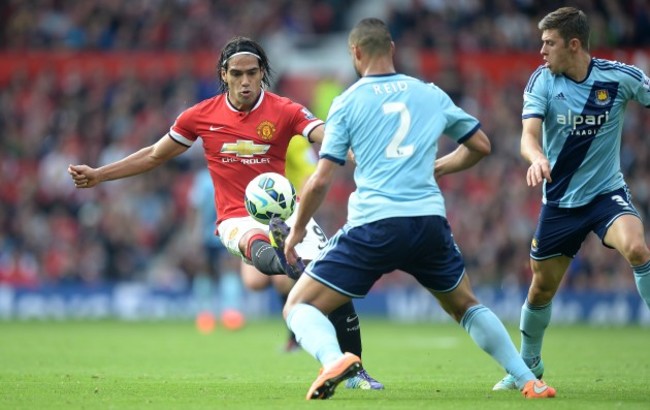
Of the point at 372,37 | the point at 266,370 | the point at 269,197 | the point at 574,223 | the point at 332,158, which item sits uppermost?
the point at 372,37

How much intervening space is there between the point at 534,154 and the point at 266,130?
256cm

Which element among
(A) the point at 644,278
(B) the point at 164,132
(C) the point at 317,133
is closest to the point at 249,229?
(C) the point at 317,133

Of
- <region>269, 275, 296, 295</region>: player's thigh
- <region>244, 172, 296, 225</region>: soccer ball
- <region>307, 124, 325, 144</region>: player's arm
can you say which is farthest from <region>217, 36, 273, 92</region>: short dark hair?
<region>269, 275, 296, 295</region>: player's thigh

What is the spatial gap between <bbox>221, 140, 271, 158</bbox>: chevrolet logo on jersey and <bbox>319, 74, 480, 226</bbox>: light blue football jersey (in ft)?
7.53

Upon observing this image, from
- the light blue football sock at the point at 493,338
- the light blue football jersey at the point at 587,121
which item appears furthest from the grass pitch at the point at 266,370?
the light blue football jersey at the point at 587,121

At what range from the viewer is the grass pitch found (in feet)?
24.5

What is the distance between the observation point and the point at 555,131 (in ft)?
28.2

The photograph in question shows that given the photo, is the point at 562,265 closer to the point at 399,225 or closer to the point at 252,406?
the point at 399,225

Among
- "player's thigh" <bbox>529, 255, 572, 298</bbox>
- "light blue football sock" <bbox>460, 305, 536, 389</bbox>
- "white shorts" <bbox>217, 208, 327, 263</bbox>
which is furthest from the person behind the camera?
"white shorts" <bbox>217, 208, 327, 263</bbox>

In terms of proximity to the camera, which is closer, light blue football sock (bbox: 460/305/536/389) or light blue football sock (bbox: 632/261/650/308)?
light blue football sock (bbox: 460/305/536/389)

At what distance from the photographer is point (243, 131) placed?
9.41 meters

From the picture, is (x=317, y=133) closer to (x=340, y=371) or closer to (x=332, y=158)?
(x=332, y=158)

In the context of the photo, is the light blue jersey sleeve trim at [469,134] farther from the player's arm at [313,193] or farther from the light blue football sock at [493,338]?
the light blue football sock at [493,338]

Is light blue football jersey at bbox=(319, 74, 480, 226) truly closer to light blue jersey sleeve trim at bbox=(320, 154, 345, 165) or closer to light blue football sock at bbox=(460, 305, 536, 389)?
light blue jersey sleeve trim at bbox=(320, 154, 345, 165)
